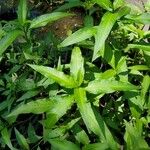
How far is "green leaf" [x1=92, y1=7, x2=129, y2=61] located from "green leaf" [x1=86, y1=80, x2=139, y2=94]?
0.15 meters

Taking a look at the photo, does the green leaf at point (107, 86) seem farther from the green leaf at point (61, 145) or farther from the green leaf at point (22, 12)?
the green leaf at point (22, 12)

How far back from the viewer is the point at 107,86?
193 centimetres

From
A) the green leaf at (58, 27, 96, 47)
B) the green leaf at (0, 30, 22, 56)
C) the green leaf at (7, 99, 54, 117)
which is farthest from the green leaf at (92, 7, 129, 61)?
the green leaf at (0, 30, 22, 56)

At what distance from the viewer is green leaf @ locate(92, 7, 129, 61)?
71.9 inches

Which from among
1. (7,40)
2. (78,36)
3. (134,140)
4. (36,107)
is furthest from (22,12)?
(134,140)

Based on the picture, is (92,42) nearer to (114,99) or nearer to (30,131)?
(114,99)

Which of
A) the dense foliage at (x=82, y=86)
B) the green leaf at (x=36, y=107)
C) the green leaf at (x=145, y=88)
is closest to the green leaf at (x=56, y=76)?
the dense foliage at (x=82, y=86)

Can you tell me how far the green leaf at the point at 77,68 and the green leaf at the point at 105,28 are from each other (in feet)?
0.50

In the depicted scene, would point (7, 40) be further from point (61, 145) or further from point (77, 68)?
point (61, 145)

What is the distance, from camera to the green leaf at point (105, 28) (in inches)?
71.9

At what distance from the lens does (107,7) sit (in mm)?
2033

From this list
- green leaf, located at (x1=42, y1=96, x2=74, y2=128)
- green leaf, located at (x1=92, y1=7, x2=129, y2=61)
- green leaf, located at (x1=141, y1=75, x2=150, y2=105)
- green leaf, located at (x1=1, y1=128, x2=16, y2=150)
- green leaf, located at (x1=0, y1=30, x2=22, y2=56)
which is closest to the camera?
green leaf, located at (x1=92, y1=7, x2=129, y2=61)

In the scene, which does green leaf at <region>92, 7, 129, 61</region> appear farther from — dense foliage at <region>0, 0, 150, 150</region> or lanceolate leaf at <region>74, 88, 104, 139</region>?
lanceolate leaf at <region>74, 88, 104, 139</region>

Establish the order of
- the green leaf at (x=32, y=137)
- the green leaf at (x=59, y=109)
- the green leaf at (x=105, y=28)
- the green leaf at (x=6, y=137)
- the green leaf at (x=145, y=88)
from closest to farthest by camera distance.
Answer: the green leaf at (x=105, y=28) < the green leaf at (x=59, y=109) < the green leaf at (x=145, y=88) < the green leaf at (x=6, y=137) < the green leaf at (x=32, y=137)
